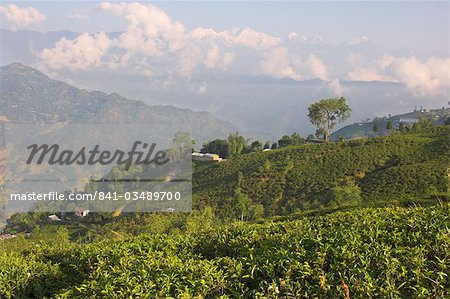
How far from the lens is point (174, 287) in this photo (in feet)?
17.1

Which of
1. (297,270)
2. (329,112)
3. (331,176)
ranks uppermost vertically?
(329,112)

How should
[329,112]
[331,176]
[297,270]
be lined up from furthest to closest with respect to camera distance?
[329,112] → [331,176] → [297,270]

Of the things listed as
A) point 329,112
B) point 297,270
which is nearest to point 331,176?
point 329,112

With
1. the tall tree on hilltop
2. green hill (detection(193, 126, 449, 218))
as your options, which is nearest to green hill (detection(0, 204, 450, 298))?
green hill (detection(193, 126, 449, 218))

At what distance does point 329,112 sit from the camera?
76875mm

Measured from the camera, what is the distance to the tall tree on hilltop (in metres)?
75.5

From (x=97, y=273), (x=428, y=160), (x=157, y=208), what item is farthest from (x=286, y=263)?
(x=157, y=208)

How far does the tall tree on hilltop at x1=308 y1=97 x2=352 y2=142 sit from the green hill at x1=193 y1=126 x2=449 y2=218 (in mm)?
7310

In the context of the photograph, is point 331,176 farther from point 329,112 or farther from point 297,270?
point 297,270

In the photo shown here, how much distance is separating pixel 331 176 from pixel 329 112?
22.5m

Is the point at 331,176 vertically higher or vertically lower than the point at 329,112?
lower

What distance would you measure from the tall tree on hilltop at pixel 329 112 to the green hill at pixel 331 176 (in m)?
7.31

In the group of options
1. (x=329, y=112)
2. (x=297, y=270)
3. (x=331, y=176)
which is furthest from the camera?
(x=329, y=112)

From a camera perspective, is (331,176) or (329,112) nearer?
(331,176)
